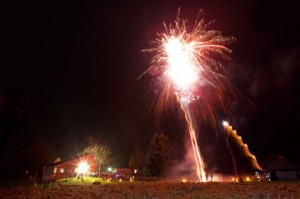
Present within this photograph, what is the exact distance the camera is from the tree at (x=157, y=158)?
56.6m

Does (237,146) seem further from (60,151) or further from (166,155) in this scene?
(60,151)

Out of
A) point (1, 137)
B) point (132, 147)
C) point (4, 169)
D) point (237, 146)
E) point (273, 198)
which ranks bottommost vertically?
point (273, 198)

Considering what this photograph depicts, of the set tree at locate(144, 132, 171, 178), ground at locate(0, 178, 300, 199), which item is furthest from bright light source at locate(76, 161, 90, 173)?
ground at locate(0, 178, 300, 199)

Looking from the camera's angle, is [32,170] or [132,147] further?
[132,147]

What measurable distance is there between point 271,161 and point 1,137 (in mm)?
43166

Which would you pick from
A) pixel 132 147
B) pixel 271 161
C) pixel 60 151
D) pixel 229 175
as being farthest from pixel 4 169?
pixel 132 147

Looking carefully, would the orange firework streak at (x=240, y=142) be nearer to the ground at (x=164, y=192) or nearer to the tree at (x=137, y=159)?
the ground at (x=164, y=192)

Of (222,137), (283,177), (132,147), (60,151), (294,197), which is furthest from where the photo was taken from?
(132,147)

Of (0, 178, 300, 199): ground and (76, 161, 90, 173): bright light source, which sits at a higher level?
(76, 161, 90, 173): bright light source

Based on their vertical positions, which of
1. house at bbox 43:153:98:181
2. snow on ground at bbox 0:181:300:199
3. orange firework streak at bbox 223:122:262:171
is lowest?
snow on ground at bbox 0:181:300:199

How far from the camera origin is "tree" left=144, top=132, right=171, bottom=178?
56.6 metres

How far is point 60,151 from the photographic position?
88.0 meters

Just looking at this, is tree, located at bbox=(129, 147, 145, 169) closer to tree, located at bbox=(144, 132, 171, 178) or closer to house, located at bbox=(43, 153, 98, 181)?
house, located at bbox=(43, 153, 98, 181)

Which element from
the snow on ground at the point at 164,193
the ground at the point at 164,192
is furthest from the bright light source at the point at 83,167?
the snow on ground at the point at 164,193
